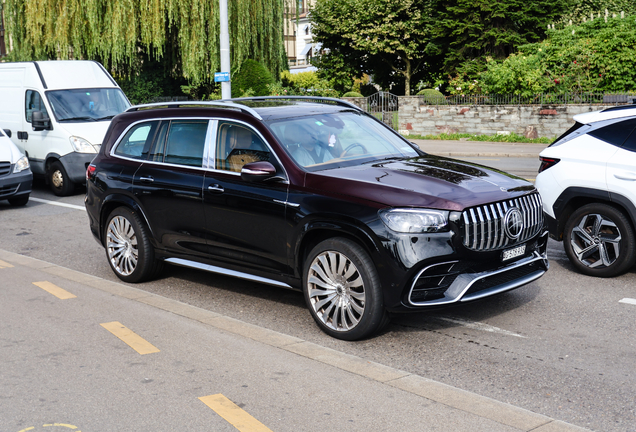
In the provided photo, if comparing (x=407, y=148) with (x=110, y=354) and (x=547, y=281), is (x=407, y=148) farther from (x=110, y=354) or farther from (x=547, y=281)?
(x=110, y=354)

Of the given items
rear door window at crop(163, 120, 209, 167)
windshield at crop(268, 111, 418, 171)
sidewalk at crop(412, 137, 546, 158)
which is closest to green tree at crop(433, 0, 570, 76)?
sidewalk at crop(412, 137, 546, 158)

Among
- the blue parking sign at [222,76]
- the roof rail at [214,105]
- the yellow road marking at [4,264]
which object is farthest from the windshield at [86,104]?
the roof rail at [214,105]

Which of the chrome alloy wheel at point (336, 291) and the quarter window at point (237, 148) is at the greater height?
the quarter window at point (237, 148)

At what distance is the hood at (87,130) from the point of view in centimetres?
1423

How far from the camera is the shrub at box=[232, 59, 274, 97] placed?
1037 inches

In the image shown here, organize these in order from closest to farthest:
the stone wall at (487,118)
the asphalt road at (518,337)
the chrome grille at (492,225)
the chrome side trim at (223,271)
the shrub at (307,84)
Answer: the asphalt road at (518,337), the chrome grille at (492,225), the chrome side trim at (223,271), the stone wall at (487,118), the shrub at (307,84)

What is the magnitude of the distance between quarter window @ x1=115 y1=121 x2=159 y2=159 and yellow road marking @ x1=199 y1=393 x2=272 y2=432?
11.6 feet

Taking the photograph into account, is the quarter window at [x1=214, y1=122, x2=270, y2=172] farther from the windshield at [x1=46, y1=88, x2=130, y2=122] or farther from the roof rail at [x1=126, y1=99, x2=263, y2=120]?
the windshield at [x1=46, y1=88, x2=130, y2=122]

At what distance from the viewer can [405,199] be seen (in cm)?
513

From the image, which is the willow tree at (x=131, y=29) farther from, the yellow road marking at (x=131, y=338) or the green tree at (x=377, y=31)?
the yellow road marking at (x=131, y=338)

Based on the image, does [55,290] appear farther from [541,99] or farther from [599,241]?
[541,99]

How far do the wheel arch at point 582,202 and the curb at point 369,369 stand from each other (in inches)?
134

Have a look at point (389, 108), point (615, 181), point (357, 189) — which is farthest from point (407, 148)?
point (389, 108)

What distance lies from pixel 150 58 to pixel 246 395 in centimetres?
2638
